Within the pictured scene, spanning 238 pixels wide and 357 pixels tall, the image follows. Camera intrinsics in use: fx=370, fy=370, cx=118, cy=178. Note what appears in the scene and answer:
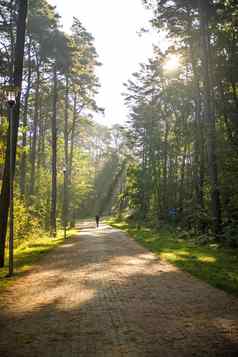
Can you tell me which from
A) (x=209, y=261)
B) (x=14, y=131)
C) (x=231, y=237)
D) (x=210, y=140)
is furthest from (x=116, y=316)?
(x=210, y=140)

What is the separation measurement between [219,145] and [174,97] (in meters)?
13.6

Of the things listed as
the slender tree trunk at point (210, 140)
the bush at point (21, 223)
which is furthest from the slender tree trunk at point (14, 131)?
the slender tree trunk at point (210, 140)

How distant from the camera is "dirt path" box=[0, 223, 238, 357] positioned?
445 centimetres

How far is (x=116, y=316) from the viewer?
5688mm

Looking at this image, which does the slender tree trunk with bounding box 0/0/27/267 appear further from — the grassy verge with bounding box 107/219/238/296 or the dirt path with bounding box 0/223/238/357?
the grassy verge with bounding box 107/219/238/296

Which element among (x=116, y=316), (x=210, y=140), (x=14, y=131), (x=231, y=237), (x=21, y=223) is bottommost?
(x=116, y=316)

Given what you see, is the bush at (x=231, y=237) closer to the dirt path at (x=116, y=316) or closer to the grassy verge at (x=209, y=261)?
the grassy verge at (x=209, y=261)

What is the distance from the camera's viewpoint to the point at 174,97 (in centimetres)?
2808

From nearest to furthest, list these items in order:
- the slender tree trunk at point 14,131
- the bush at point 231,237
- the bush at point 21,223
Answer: the slender tree trunk at point 14,131, the bush at point 231,237, the bush at point 21,223

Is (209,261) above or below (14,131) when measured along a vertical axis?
below

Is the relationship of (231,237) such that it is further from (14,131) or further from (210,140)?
(14,131)

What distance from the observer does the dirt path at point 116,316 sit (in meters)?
4.45

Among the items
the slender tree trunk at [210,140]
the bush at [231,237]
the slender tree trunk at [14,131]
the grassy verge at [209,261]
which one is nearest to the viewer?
the grassy verge at [209,261]

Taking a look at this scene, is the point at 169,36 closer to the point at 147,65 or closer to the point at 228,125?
the point at 228,125
